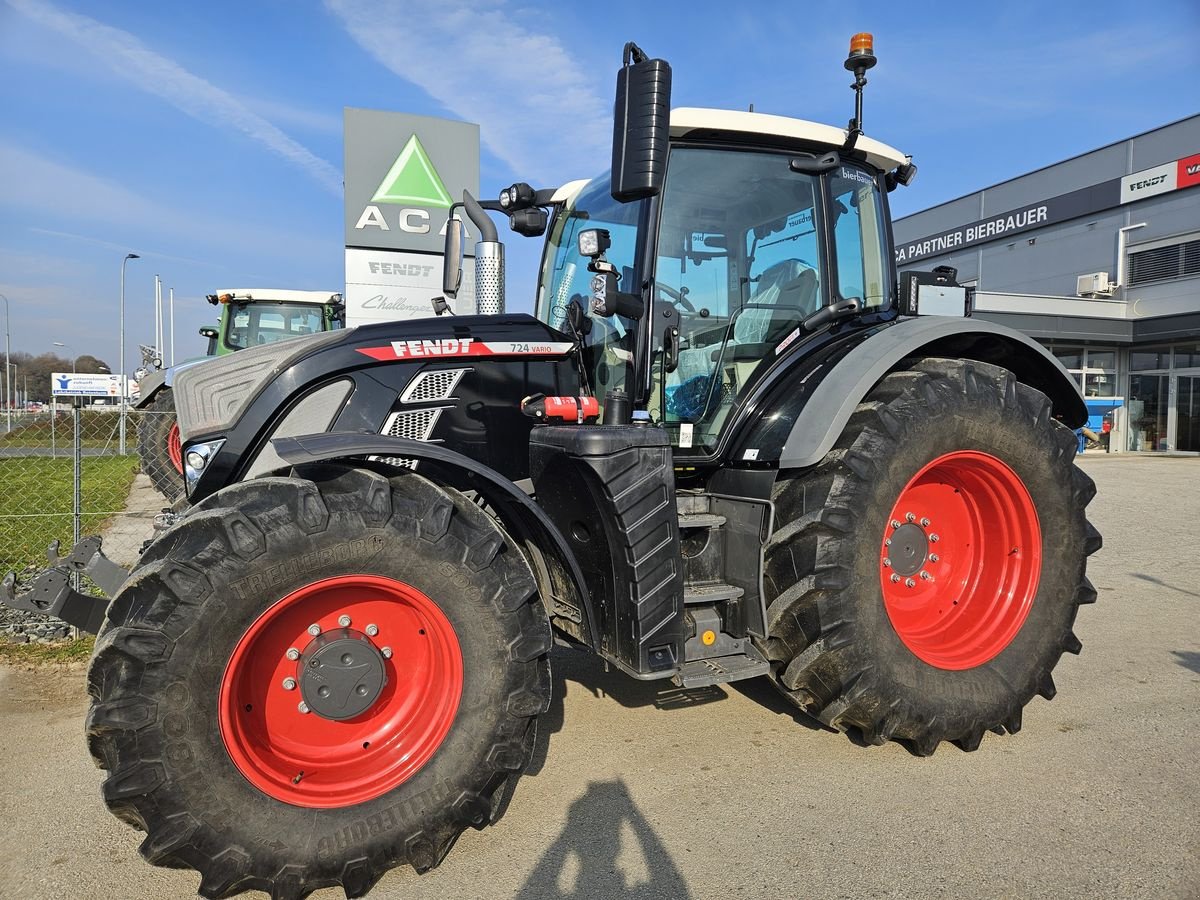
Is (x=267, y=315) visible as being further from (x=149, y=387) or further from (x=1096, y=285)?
(x=1096, y=285)

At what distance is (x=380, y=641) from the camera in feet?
8.57

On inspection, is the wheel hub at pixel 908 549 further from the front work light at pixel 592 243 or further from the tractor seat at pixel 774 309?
the front work light at pixel 592 243

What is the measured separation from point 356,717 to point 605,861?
0.94 m

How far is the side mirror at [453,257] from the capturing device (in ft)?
11.1

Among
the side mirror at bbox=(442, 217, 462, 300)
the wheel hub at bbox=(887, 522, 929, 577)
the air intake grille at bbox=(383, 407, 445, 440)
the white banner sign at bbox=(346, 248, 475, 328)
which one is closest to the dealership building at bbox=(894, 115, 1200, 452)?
the white banner sign at bbox=(346, 248, 475, 328)

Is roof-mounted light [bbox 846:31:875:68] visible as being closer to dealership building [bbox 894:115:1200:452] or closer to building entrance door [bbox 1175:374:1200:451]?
Result: dealership building [bbox 894:115:1200:452]

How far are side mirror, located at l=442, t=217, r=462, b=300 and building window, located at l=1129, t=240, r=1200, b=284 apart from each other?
23.4 meters

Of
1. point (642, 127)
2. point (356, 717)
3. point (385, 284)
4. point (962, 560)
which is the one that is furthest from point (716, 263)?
point (385, 284)

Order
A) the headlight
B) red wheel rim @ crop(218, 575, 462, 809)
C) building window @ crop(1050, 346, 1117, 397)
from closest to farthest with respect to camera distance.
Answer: red wheel rim @ crop(218, 575, 462, 809), the headlight, building window @ crop(1050, 346, 1117, 397)

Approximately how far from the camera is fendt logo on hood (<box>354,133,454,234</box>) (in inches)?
387

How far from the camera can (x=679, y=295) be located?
3340 mm

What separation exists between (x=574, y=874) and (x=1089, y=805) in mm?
1906

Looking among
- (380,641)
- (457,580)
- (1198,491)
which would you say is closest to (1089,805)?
(457,580)

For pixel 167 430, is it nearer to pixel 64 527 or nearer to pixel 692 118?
pixel 64 527
